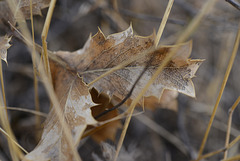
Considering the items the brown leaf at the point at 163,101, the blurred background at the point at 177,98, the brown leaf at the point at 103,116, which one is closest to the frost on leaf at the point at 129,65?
the brown leaf at the point at 103,116

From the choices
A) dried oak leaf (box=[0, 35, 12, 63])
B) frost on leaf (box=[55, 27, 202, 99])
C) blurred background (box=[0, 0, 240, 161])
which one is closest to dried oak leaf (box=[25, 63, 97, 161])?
frost on leaf (box=[55, 27, 202, 99])

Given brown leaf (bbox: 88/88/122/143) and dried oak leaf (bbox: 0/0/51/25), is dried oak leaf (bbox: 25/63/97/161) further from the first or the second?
dried oak leaf (bbox: 0/0/51/25)

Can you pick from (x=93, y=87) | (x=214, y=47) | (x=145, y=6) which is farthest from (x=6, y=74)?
(x=214, y=47)

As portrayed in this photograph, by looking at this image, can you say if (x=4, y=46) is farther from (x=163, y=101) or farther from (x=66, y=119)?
(x=163, y=101)

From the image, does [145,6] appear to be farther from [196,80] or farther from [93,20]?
[196,80]

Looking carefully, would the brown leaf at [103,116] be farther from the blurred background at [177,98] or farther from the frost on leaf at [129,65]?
the blurred background at [177,98]

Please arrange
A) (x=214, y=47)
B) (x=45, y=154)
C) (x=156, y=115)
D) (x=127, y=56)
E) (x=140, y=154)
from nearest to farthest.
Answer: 1. (x=45, y=154)
2. (x=127, y=56)
3. (x=140, y=154)
4. (x=156, y=115)
5. (x=214, y=47)

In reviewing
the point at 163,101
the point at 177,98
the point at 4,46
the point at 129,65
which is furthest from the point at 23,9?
the point at 177,98
